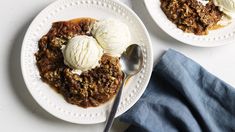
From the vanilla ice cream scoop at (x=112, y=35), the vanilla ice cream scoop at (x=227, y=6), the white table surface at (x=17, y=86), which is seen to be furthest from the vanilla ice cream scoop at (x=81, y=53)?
the vanilla ice cream scoop at (x=227, y=6)

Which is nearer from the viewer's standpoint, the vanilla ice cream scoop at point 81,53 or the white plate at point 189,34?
the vanilla ice cream scoop at point 81,53

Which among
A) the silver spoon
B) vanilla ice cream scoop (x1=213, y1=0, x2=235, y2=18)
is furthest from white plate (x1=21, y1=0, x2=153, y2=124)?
vanilla ice cream scoop (x1=213, y1=0, x2=235, y2=18)

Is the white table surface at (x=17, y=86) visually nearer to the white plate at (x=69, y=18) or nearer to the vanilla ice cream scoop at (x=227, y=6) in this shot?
the white plate at (x=69, y=18)

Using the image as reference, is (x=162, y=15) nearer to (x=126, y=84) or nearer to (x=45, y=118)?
(x=126, y=84)

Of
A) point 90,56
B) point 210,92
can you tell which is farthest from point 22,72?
point 210,92

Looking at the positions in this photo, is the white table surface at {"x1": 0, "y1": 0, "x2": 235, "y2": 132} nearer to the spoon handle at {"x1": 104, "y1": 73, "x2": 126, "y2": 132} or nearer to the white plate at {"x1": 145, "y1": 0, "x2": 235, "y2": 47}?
the spoon handle at {"x1": 104, "y1": 73, "x2": 126, "y2": 132}

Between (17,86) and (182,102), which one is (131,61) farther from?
(17,86)
